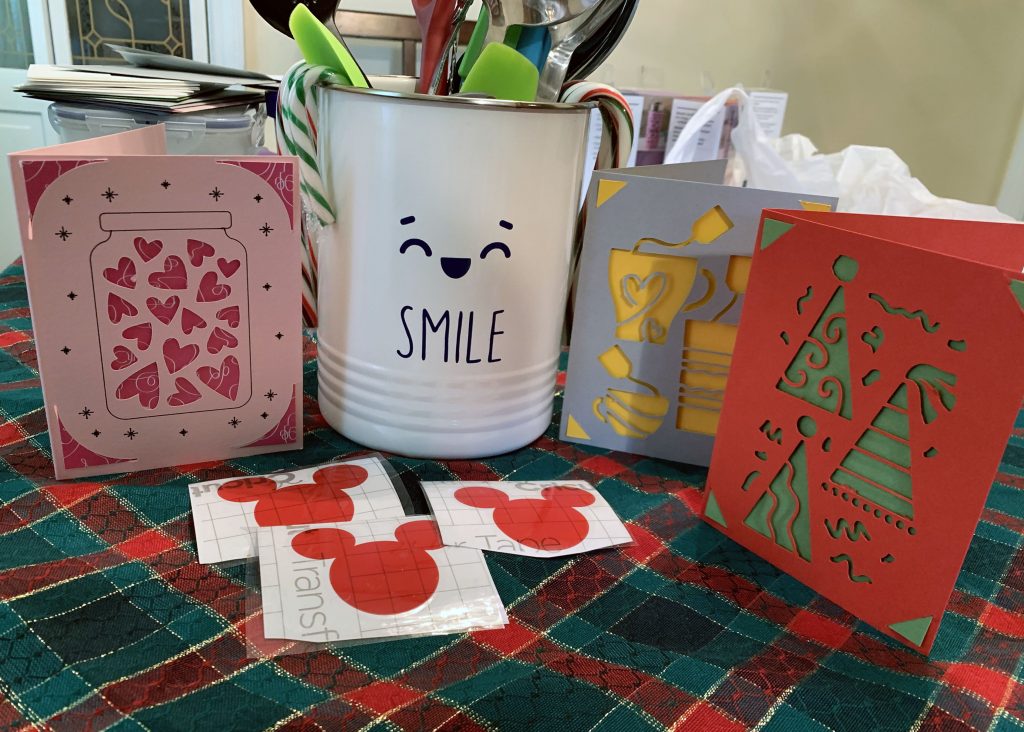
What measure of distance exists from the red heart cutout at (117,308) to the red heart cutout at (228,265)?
61mm

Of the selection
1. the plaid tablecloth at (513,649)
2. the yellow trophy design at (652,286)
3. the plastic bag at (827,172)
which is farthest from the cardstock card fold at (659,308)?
the plastic bag at (827,172)

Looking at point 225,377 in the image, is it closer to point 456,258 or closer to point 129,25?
point 456,258

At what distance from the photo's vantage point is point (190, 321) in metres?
0.53

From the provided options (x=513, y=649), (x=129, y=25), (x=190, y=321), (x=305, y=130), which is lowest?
(x=513, y=649)

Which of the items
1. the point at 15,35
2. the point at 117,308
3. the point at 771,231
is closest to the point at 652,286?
the point at 771,231

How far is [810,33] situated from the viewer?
2139 millimetres

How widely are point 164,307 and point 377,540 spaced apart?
0.22 meters

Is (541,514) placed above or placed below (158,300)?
below

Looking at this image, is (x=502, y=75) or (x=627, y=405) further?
(x=627, y=405)

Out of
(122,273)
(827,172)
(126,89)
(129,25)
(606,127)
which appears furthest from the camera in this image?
(129,25)

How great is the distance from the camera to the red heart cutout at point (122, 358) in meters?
0.51

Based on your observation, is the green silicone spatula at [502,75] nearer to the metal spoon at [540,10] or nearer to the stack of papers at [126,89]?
the metal spoon at [540,10]

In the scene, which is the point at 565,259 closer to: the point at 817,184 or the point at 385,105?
the point at 385,105

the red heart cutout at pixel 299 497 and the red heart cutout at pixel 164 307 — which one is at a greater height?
the red heart cutout at pixel 164 307
